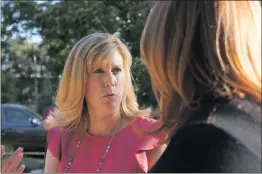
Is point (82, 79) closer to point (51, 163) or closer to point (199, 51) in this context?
point (51, 163)

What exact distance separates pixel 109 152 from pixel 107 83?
0.30 metres

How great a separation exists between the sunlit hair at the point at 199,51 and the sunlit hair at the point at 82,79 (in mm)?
1055

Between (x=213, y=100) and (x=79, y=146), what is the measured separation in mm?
1184

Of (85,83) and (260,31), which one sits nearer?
(260,31)

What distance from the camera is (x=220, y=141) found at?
Answer: 1.00 meters

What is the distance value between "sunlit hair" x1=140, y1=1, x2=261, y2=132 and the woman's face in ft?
3.41

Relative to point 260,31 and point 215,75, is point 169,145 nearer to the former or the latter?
point 215,75

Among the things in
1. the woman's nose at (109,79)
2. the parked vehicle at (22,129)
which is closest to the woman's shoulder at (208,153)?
the woman's nose at (109,79)

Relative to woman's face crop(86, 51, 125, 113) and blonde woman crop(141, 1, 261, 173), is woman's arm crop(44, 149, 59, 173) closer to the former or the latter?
woman's face crop(86, 51, 125, 113)

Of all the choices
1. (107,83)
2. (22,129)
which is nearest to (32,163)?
(22,129)

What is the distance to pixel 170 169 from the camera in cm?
105

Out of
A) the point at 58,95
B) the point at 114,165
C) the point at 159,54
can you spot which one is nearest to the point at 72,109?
the point at 58,95

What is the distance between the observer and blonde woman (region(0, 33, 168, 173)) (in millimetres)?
2051

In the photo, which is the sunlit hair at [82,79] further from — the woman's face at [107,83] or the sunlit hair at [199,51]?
the sunlit hair at [199,51]
